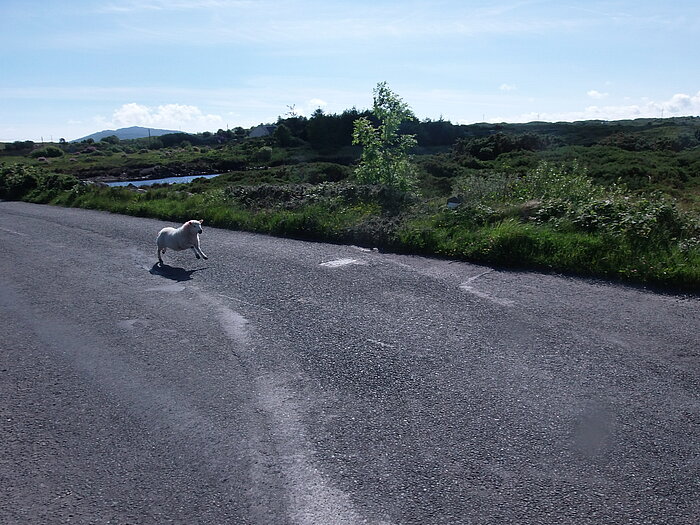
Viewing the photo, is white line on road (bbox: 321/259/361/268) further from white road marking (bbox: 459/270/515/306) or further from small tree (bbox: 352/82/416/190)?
small tree (bbox: 352/82/416/190)

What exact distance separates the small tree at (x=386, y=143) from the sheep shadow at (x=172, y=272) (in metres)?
7.12

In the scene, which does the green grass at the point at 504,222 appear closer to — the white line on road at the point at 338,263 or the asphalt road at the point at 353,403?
the asphalt road at the point at 353,403

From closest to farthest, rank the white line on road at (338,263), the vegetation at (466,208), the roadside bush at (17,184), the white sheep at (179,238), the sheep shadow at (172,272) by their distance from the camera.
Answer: the vegetation at (466,208), the sheep shadow at (172,272), the white line on road at (338,263), the white sheep at (179,238), the roadside bush at (17,184)

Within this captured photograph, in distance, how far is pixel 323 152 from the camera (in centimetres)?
4878

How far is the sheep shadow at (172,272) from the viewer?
9.42m

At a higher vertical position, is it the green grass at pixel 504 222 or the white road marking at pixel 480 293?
the green grass at pixel 504 222

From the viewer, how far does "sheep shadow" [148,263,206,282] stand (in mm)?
9419

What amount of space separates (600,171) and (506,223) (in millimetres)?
19297

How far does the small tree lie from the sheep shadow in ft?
23.4

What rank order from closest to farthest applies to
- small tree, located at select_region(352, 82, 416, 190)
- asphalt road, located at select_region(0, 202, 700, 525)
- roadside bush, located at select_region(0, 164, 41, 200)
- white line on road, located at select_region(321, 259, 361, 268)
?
asphalt road, located at select_region(0, 202, 700, 525) → white line on road, located at select_region(321, 259, 361, 268) → small tree, located at select_region(352, 82, 416, 190) → roadside bush, located at select_region(0, 164, 41, 200)

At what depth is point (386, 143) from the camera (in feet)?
53.4

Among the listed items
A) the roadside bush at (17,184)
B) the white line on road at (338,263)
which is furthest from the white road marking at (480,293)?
the roadside bush at (17,184)

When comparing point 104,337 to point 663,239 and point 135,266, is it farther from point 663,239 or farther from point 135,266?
point 663,239

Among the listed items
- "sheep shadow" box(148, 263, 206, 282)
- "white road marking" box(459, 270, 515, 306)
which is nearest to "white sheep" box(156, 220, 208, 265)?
"sheep shadow" box(148, 263, 206, 282)
